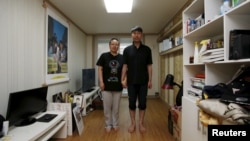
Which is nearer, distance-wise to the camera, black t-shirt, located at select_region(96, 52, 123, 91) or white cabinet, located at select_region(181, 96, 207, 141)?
white cabinet, located at select_region(181, 96, 207, 141)

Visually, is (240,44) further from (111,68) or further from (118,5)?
(118,5)

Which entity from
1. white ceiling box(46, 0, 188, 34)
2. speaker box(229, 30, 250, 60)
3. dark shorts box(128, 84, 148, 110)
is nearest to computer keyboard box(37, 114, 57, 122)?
dark shorts box(128, 84, 148, 110)

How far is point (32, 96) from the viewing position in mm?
2119

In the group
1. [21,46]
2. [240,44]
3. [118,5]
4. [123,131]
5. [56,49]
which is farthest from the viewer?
[56,49]

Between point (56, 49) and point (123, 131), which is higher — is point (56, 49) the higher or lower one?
the higher one

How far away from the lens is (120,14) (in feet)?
12.0

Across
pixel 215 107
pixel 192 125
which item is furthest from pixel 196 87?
pixel 215 107

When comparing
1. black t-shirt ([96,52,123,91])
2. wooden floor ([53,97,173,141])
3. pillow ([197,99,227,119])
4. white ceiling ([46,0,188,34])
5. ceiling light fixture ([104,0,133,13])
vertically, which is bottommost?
wooden floor ([53,97,173,141])

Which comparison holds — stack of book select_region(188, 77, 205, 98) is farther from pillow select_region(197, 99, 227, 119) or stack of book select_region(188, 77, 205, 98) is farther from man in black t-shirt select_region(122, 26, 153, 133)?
man in black t-shirt select_region(122, 26, 153, 133)

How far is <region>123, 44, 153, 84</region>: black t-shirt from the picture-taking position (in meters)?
2.56

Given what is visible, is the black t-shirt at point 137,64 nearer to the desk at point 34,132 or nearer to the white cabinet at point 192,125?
the white cabinet at point 192,125

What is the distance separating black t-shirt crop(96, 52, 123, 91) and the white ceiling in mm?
1064

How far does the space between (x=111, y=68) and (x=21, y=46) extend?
1310 millimetres

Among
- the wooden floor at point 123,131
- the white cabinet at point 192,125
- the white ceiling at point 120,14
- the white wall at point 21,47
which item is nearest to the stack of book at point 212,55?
the white cabinet at point 192,125
